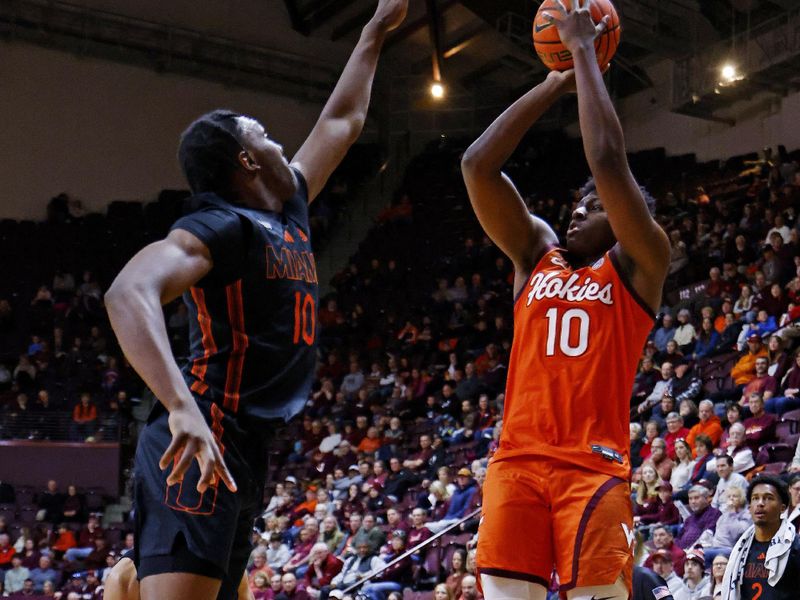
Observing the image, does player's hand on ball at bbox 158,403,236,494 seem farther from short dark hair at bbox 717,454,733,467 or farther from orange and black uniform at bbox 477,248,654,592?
short dark hair at bbox 717,454,733,467

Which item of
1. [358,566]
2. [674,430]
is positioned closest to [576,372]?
[674,430]

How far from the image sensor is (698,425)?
1112cm

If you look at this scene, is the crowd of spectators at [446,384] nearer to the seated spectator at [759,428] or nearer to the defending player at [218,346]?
the seated spectator at [759,428]

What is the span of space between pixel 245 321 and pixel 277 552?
36.3ft

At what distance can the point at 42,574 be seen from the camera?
14766 millimetres

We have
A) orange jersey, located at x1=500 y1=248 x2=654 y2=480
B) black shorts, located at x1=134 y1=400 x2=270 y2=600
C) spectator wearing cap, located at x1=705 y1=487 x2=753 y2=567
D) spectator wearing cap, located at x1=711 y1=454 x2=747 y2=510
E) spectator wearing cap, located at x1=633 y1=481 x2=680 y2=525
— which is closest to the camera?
black shorts, located at x1=134 y1=400 x2=270 y2=600

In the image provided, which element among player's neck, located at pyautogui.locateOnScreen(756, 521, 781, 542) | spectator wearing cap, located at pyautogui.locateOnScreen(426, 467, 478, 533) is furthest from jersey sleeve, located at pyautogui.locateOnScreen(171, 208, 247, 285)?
spectator wearing cap, located at pyautogui.locateOnScreen(426, 467, 478, 533)

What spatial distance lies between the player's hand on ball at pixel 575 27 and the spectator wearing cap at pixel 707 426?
302 inches

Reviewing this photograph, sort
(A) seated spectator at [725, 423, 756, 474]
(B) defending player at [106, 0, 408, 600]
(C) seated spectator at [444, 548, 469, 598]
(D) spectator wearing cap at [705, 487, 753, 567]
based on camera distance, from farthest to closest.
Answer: (C) seated spectator at [444, 548, 469, 598] < (A) seated spectator at [725, 423, 756, 474] < (D) spectator wearing cap at [705, 487, 753, 567] < (B) defending player at [106, 0, 408, 600]

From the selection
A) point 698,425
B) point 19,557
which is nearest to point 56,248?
point 19,557

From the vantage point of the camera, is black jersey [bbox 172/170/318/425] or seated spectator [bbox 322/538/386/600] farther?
seated spectator [bbox 322/538/386/600]

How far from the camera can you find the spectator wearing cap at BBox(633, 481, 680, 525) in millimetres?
9727

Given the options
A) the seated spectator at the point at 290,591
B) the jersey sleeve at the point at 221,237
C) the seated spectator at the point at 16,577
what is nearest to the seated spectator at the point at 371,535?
the seated spectator at the point at 290,591

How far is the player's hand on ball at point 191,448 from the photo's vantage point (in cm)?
246
